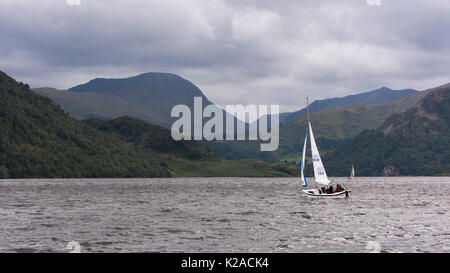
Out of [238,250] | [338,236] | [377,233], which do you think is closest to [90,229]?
[238,250]

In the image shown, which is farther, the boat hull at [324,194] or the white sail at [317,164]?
the white sail at [317,164]

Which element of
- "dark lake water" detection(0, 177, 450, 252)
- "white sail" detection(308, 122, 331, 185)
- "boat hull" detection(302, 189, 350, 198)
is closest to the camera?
"dark lake water" detection(0, 177, 450, 252)

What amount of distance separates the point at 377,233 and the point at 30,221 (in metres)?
48.4

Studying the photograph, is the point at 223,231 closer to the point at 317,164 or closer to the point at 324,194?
the point at 324,194

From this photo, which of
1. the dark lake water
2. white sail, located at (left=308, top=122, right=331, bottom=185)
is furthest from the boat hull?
the dark lake water

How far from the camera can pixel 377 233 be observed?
205ft

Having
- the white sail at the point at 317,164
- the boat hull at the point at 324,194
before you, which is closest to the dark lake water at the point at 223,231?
the boat hull at the point at 324,194

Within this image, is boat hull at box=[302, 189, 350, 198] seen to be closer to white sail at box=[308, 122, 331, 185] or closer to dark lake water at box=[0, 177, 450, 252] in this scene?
white sail at box=[308, 122, 331, 185]

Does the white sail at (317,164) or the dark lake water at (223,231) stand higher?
the white sail at (317,164)

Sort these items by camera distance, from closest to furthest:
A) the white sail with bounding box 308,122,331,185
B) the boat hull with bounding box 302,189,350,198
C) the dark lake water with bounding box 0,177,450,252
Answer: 1. the dark lake water with bounding box 0,177,450,252
2. the boat hull with bounding box 302,189,350,198
3. the white sail with bounding box 308,122,331,185

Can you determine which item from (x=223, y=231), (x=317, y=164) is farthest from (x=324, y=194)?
(x=223, y=231)

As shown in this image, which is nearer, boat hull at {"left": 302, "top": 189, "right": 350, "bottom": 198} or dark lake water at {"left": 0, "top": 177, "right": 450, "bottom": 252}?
Answer: dark lake water at {"left": 0, "top": 177, "right": 450, "bottom": 252}

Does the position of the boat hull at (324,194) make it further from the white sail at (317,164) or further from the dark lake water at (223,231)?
the dark lake water at (223,231)
